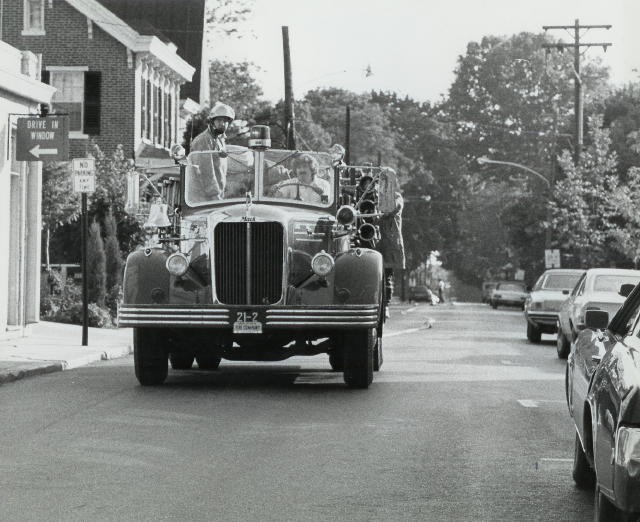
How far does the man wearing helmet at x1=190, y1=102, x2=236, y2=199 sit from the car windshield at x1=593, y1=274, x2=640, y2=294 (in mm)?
8697

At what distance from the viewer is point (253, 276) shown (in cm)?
1509

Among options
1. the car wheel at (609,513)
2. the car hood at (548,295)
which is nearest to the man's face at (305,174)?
the car wheel at (609,513)

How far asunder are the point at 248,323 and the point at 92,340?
35.3 feet

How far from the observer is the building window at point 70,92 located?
4225 centimetres

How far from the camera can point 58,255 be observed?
37188 millimetres

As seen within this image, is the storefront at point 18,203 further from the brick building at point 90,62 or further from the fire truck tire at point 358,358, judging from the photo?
the brick building at point 90,62

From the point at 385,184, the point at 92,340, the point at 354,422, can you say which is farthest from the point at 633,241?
the point at 354,422

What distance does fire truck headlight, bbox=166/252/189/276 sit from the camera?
1512cm

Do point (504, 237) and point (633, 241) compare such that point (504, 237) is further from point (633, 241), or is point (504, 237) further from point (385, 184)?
point (385, 184)

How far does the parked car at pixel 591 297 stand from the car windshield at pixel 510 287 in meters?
46.2

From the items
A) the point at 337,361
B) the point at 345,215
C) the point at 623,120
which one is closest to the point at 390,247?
the point at 337,361

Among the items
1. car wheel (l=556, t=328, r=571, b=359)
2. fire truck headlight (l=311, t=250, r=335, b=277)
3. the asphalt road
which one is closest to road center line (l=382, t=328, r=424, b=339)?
car wheel (l=556, t=328, r=571, b=359)

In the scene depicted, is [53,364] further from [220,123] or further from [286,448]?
[286,448]

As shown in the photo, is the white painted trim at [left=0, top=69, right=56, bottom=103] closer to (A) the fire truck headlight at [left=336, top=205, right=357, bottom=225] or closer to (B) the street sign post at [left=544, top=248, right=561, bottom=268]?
(A) the fire truck headlight at [left=336, top=205, right=357, bottom=225]
